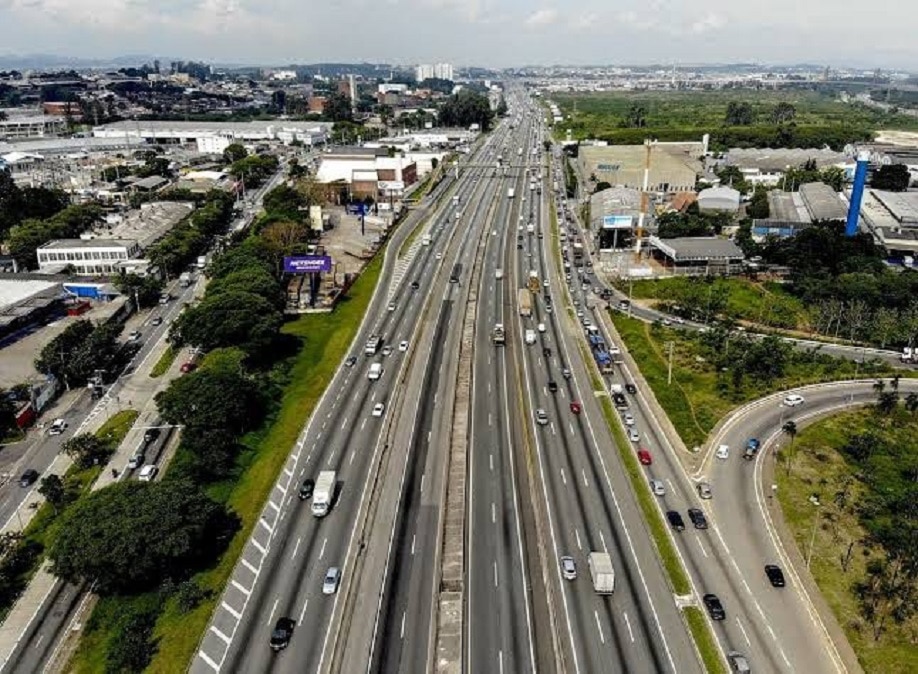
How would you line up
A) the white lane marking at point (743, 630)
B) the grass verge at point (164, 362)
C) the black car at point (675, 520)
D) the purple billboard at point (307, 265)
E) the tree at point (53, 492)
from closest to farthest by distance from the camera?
the white lane marking at point (743, 630), the black car at point (675, 520), the tree at point (53, 492), the grass verge at point (164, 362), the purple billboard at point (307, 265)

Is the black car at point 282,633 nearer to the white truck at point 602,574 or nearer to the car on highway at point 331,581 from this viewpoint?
the car on highway at point 331,581

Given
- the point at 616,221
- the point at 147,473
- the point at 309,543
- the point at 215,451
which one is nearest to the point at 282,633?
the point at 309,543

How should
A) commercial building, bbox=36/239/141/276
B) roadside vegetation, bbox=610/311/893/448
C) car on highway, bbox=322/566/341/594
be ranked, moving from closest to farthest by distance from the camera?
1. car on highway, bbox=322/566/341/594
2. roadside vegetation, bbox=610/311/893/448
3. commercial building, bbox=36/239/141/276

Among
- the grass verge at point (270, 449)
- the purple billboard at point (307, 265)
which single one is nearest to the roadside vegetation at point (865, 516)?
the grass verge at point (270, 449)

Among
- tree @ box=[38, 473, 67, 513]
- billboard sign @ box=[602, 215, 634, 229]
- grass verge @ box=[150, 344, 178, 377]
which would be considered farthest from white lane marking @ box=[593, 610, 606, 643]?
billboard sign @ box=[602, 215, 634, 229]

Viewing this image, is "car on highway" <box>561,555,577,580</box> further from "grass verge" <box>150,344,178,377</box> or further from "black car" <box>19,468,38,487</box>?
"grass verge" <box>150,344,178,377</box>

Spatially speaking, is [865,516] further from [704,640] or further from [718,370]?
[718,370]
